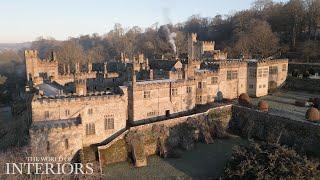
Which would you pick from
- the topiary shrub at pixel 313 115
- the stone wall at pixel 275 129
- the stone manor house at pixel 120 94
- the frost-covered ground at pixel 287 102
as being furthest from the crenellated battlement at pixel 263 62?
the topiary shrub at pixel 313 115

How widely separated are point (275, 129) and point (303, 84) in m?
19.2

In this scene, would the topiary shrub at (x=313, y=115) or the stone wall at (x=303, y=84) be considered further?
the stone wall at (x=303, y=84)

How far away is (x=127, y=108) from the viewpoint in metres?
35.1

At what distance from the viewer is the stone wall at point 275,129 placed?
102 ft

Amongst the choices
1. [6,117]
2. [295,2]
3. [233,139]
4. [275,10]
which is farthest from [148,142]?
[275,10]

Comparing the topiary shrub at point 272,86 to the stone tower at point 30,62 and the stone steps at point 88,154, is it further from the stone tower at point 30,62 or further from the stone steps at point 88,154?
the stone tower at point 30,62

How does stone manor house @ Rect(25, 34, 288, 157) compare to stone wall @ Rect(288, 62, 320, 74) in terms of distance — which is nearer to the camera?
stone manor house @ Rect(25, 34, 288, 157)

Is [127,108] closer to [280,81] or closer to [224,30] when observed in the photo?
[280,81]

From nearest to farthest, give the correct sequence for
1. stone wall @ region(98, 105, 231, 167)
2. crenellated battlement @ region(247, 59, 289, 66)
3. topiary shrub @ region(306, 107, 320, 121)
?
stone wall @ region(98, 105, 231, 167) < topiary shrub @ region(306, 107, 320, 121) < crenellated battlement @ region(247, 59, 289, 66)

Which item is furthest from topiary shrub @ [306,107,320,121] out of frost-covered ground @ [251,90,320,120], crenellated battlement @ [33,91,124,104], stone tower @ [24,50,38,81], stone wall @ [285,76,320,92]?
stone tower @ [24,50,38,81]

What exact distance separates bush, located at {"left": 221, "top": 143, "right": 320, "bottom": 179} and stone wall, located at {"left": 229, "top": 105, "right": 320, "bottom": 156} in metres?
6.79

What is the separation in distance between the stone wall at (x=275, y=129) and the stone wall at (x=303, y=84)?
17.1 m

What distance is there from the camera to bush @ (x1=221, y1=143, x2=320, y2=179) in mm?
23062

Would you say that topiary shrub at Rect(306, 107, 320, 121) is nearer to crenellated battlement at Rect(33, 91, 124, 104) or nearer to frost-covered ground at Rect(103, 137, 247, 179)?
frost-covered ground at Rect(103, 137, 247, 179)
